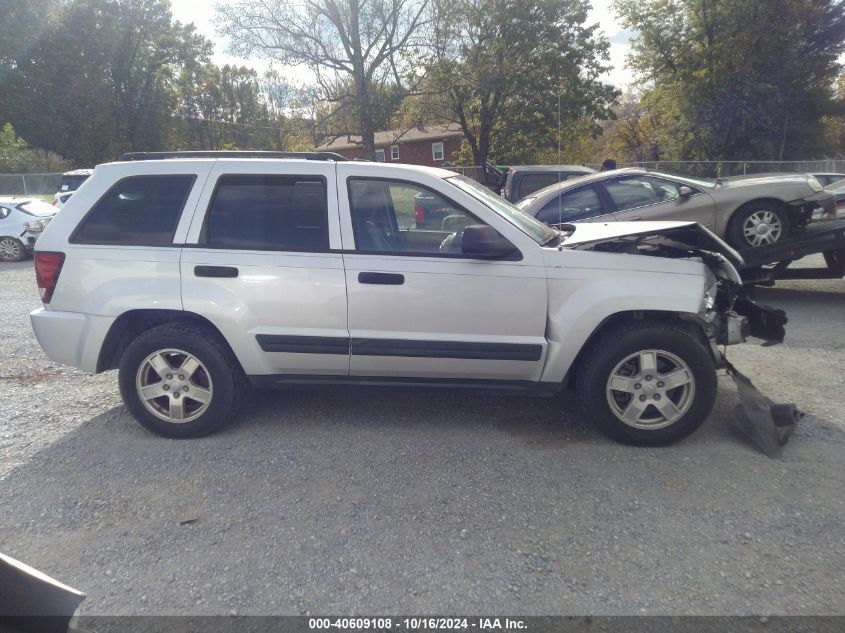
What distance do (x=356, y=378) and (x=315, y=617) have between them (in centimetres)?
191

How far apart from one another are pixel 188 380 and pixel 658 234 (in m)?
3.42

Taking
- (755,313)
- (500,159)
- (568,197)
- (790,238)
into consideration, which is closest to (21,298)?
(568,197)

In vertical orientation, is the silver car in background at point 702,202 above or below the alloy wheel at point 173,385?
above

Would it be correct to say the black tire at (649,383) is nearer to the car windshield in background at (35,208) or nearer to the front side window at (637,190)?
the front side window at (637,190)

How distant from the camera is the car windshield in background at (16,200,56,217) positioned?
557 inches

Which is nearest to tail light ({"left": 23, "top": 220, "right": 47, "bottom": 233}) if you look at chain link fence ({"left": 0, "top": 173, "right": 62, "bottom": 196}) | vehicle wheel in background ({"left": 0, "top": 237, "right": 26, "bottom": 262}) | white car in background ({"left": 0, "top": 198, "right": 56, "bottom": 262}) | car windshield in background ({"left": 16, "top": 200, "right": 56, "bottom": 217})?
white car in background ({"left": 0, "top": 198, "right": 56, "bottom": 262})

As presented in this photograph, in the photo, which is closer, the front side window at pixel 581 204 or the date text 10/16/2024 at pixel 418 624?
the date text 10/16/2024 at pixel 418 624

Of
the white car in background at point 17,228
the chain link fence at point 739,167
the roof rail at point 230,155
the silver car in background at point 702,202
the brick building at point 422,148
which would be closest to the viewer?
the roof rail at point 230,155

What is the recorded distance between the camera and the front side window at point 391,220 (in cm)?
409

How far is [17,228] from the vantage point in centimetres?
1388

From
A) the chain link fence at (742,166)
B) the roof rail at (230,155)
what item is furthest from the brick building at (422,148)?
the roof rail at (230,155)

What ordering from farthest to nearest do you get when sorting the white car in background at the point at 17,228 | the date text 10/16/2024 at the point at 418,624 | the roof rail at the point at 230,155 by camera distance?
1. the white car in background at the point at 17,228
2. the roof rail at the point at 230,155
3. the date text 10/16/2024 at the point at 418,624

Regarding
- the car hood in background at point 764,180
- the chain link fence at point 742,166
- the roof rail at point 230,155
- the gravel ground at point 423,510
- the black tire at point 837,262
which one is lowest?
the gravel ground at point 423,510

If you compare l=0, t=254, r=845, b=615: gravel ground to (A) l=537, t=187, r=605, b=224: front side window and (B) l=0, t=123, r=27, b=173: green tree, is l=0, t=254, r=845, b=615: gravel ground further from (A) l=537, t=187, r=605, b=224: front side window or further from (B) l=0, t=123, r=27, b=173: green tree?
(B) l=0, t=123, r=27, b=173: green tree
